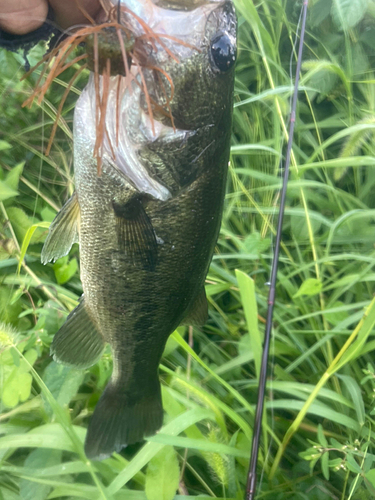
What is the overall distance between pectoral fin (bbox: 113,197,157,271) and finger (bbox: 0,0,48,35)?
0.49 meters

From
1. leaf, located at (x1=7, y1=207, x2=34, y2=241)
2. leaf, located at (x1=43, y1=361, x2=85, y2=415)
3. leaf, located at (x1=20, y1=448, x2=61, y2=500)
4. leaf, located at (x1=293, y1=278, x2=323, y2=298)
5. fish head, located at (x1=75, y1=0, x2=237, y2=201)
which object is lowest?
leaf, located at (x1=20, y1=448, x2=61, y2=500)

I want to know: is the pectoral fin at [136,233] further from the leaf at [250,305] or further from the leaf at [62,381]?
the leaf at [62,381]

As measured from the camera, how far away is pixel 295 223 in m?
1.85

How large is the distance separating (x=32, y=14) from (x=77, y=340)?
2.91ft

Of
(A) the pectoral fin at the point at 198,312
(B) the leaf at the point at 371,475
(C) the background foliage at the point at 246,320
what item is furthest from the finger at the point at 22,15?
(B) the leaf at the point at 371,475

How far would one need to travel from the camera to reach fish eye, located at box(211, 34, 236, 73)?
2.84 ft

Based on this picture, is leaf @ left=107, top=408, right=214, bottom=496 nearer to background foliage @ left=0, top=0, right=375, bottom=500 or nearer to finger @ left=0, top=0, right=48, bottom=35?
background foliage @ left=0, top=0, right=375, bottom=500

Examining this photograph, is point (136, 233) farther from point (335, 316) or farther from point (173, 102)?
point (335, 316)

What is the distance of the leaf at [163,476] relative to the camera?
1190 mm

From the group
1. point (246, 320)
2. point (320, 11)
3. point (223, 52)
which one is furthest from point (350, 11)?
point (246, 320)

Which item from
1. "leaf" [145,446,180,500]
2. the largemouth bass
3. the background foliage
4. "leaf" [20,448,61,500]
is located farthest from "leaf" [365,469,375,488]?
"leaf" [20,448,61,500]

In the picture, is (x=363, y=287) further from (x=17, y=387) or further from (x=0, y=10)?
(x=0, y=10)

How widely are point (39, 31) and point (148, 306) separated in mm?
770

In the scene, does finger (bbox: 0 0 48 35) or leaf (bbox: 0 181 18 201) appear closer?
finger (bbox: 0 0 48 35)
